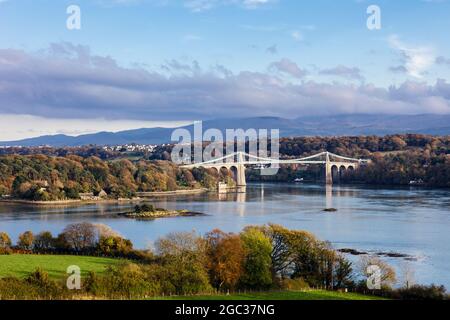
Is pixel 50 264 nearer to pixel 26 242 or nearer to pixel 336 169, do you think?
pixel 26 242

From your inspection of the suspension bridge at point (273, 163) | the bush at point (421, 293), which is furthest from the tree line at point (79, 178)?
the bush at point (421, 293)

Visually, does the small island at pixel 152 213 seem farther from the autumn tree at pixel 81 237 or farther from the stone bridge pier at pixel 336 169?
the stone bridge pier at pixel 336 169

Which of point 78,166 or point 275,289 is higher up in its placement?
point 78,166

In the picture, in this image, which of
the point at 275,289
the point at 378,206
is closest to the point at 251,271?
the point at 275,289

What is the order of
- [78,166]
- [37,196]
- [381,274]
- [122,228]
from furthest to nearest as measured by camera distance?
[78,166] < [37,196] < [122,228] < [381,274]

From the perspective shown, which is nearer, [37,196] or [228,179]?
[37,196]

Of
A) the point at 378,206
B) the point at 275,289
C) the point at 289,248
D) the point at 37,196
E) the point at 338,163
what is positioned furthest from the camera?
the point at 338,163

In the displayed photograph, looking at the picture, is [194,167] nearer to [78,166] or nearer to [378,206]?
→ [78,166]
